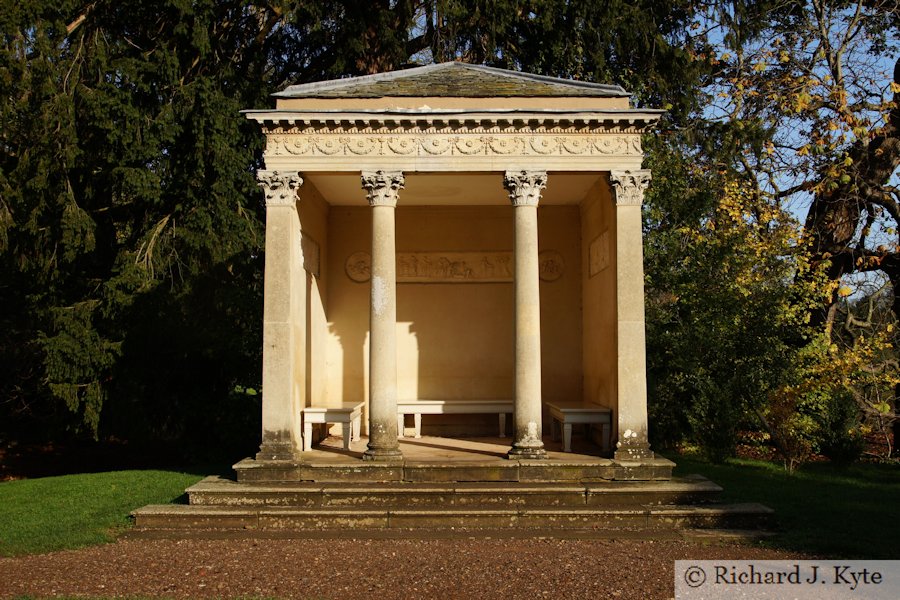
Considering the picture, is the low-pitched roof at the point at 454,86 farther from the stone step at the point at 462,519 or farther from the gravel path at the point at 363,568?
the gravel path at the point at 363,568

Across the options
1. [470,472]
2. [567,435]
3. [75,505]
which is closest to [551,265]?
[567,435]

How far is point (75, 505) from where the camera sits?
11.5 meters

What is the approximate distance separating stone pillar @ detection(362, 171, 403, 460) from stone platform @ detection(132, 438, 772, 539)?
1.63 feet

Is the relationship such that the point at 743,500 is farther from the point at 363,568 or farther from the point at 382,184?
the point at 382,184

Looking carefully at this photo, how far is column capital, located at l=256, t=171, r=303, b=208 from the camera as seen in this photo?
11.2m

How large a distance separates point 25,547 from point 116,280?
6735 millimetres

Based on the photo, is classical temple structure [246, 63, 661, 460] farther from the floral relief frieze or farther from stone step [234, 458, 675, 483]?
stone step [234, 458, 675, 483]

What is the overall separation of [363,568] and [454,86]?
701 centimetres

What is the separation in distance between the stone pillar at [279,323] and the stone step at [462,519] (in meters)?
1.14

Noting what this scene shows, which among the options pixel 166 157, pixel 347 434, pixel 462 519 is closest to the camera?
pixel 462 519

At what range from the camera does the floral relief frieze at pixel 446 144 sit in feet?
37.1

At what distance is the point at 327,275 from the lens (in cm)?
1438

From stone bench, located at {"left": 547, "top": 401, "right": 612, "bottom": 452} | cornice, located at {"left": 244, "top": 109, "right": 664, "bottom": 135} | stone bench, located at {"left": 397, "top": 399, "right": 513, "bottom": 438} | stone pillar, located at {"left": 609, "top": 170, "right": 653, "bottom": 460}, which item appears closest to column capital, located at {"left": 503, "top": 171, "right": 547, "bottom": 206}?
cornice, located at {"left": 244, "top": 109, "right": 664, "bottom": 135}

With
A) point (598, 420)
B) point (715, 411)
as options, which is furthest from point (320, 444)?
point (715, 411)
